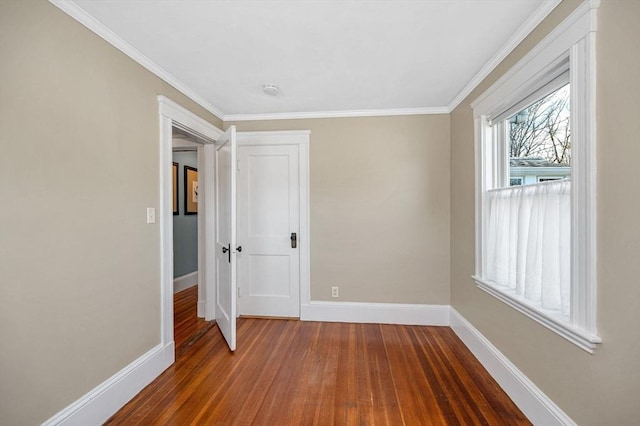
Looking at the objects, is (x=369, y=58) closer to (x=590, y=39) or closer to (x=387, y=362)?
(x=590, y=39)

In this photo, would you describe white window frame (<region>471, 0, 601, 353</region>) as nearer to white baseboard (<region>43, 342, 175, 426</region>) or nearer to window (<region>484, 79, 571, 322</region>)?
window (<region>484, 79, 571, 322</region>)

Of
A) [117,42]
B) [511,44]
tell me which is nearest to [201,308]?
[117,42]

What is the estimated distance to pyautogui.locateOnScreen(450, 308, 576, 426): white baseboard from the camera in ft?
4.94

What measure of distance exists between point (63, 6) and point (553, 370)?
3278 millimetres

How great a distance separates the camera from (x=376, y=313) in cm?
316

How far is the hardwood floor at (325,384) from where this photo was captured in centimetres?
173

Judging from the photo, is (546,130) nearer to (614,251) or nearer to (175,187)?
(614,251)

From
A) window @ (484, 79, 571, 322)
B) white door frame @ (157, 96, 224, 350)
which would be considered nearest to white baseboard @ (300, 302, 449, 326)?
window @ (484, 79, 571, 322)

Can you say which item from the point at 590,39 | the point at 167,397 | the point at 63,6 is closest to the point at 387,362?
the point at 167,397

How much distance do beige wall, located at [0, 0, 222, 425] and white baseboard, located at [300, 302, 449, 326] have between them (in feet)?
5.60

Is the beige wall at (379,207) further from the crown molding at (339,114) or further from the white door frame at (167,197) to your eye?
the white door frame at (167,197)

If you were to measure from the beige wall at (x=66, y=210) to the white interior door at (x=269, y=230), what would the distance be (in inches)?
51.2

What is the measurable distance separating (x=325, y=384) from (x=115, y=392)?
54.6 inches

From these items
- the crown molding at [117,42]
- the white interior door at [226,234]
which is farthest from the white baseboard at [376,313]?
the crown molding at [117,42]
